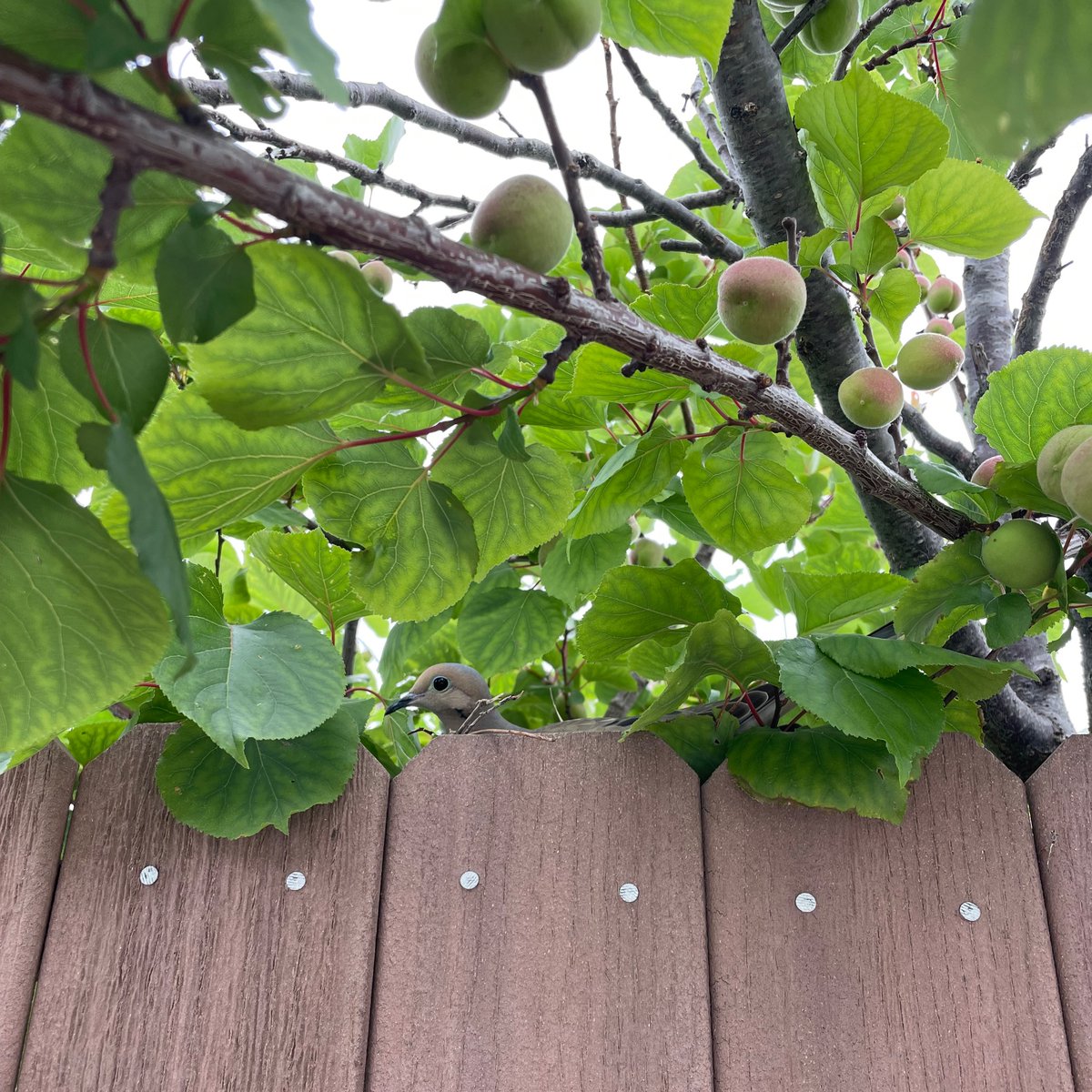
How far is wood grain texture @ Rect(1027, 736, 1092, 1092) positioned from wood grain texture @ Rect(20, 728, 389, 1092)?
65 centimetres

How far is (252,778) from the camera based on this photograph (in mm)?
937

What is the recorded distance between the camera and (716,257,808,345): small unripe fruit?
0.81 m

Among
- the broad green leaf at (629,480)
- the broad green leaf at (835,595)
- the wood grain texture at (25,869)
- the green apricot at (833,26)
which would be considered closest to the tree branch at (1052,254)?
the green apricot at (833,26)

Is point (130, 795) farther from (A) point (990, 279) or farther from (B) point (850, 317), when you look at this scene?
(A) point (990, 279)

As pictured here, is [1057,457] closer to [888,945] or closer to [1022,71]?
[888,945]

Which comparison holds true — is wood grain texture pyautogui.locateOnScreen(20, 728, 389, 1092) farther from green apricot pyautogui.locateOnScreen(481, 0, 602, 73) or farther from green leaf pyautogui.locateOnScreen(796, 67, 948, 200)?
green leaf pyautogui.locateOnScreen(796, 67, 948, 200)

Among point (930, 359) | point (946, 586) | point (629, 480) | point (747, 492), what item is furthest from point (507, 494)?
point (930, 359)

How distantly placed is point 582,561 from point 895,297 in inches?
21.7

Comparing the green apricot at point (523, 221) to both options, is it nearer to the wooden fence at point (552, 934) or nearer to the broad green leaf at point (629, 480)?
the broad green leaf at point (629, 480)

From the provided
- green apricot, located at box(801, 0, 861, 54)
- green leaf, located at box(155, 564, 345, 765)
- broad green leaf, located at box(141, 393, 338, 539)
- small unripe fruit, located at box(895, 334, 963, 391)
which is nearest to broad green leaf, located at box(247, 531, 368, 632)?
green leaf, located at box(155, 564, 345, 765)

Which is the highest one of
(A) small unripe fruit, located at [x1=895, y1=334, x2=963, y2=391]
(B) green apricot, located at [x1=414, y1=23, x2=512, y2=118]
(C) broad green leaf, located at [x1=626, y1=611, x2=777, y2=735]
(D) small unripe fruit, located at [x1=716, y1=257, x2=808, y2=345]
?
→ (B) green apricot, located at [x1=414, y1=23, x2=512, y2=118]

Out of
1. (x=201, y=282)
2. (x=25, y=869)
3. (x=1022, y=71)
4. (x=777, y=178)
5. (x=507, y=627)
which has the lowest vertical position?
(x=507, y=627)

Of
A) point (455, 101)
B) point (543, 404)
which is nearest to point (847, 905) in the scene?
point (543, 404)

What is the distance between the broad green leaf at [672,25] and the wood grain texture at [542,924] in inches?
25.1
